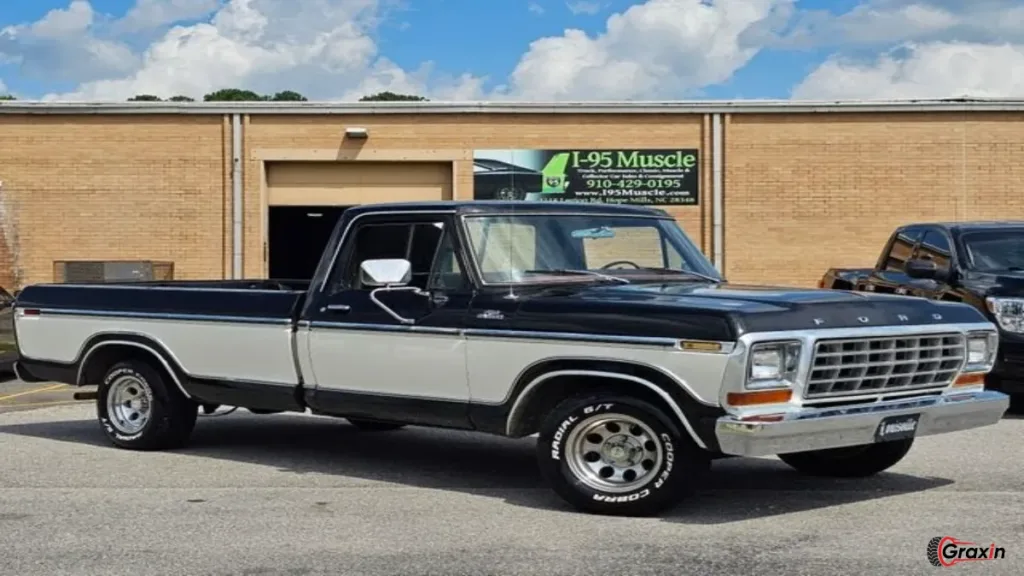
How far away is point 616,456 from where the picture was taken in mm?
7465

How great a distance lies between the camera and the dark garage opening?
2725 cm

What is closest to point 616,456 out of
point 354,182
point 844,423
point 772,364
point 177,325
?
point 772,364

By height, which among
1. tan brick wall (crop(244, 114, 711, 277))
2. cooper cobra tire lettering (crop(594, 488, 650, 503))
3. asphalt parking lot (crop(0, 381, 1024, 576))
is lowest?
asphalt parking lot (crop(0, 381, 1024, 576))

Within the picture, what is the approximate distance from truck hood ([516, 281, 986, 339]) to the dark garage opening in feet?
63.0

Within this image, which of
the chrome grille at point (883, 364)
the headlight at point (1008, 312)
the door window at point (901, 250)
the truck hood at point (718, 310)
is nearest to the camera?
the truck hood at point (718, 310)

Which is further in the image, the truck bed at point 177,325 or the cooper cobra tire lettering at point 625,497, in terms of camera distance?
the truck bed at point 177,325

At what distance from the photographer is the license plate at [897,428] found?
7.32m

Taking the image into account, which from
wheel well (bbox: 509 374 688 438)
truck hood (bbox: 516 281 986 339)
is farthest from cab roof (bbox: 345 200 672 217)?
wheel well (bbox: 509 374 688 438)

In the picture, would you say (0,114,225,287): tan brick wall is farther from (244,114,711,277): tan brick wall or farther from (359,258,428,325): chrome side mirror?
(359,258,428,325): chrome side mirror

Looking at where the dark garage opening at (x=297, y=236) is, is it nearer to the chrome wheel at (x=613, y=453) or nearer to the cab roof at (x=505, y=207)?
the cab roof at (x=505, y=207)

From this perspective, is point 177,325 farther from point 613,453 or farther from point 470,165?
point 470,165

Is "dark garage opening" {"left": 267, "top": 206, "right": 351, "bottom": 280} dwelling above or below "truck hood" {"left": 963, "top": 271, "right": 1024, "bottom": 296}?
above

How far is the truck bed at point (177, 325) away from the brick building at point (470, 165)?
49.7ft

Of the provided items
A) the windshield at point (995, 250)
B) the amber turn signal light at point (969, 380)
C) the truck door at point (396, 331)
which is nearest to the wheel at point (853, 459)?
→ the amber turn signal light at point (969, 380)
